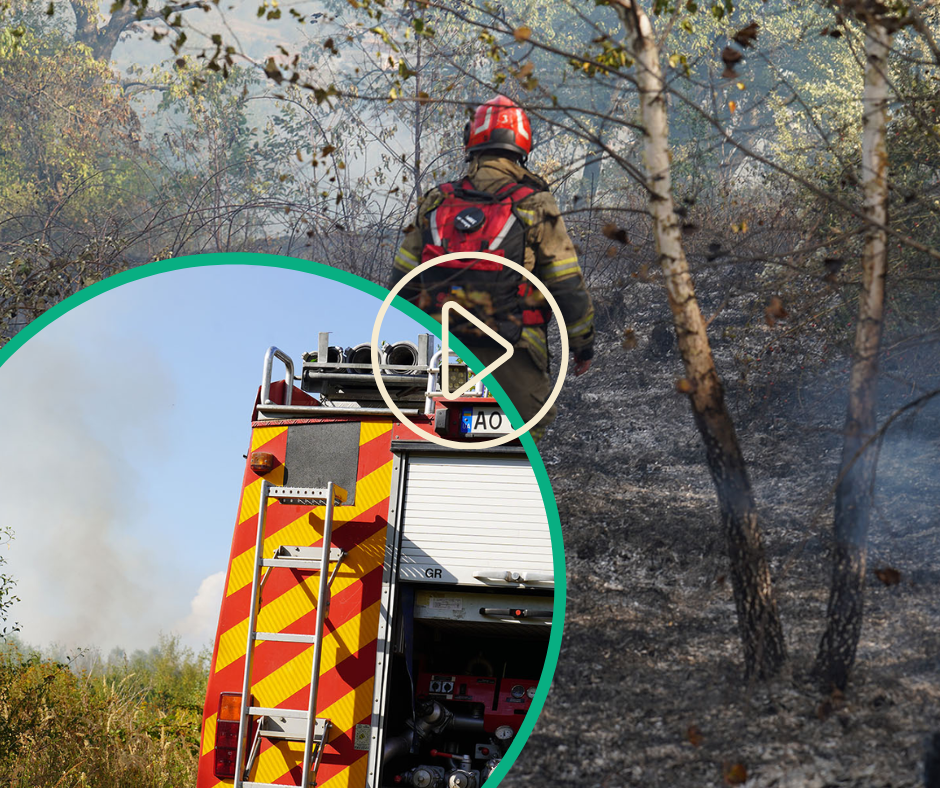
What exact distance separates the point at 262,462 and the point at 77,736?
143 inches

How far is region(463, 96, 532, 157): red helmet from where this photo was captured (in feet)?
16.1

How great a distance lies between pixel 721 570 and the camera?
4883mm

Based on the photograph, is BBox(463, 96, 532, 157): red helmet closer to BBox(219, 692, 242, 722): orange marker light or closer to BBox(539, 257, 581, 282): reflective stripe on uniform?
BBox(539, 257, 581, 282): reflective stripe on uniform

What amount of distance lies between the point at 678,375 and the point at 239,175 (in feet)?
36.7

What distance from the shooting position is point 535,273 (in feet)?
15.9

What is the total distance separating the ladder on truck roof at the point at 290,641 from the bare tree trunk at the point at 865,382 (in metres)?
2.62

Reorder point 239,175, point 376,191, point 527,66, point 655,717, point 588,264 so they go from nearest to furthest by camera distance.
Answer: point 655,717
point 527,66
point 588,264
point 376,191
point 239,175

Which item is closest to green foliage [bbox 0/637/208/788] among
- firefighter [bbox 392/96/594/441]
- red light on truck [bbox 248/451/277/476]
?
red light on truck [bbox 248/451/277/476]

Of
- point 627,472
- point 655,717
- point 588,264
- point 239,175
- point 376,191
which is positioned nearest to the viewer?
point 655,717

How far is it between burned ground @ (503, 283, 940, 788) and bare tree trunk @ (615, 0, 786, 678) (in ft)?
0.35

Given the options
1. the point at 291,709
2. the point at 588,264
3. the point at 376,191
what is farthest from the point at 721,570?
the point at 376,191

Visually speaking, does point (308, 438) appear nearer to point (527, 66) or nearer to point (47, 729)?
point (527, 66)

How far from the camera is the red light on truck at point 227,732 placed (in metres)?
4.43

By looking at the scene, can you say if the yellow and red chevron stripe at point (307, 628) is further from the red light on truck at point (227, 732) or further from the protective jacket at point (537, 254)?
the protective jacket at point (537, 254)
